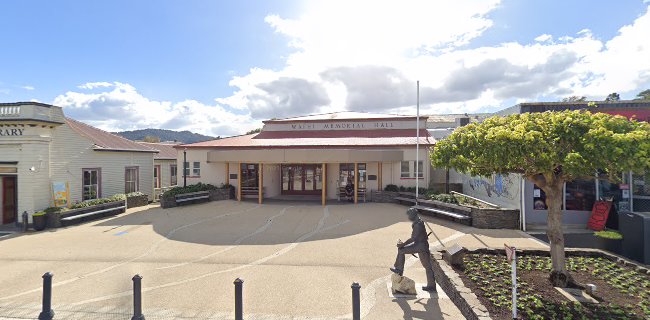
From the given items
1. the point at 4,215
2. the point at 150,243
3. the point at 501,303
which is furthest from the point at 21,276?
the point at 501,303

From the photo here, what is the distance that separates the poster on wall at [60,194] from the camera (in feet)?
46.8

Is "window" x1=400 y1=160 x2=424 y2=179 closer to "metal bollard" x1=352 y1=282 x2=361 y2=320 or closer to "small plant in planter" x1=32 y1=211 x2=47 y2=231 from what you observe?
"metal bollard" x1=352 y1=282 x2=361 y2=320

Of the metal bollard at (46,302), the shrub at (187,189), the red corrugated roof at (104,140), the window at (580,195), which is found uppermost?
the red corrugated roof at (104,140)

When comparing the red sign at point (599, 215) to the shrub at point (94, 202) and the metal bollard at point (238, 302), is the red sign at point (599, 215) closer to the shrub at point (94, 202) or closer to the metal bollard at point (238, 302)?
the metal bollard at point (238, 302)

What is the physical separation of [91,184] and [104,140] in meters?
3.33

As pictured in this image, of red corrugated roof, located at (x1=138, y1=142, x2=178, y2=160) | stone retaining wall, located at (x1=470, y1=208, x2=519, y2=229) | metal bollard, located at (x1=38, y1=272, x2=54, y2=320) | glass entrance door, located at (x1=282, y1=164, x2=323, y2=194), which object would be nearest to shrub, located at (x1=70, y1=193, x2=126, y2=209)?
red corrugated roof, located at (x1=138, y1=142, x2=178, y2=160)

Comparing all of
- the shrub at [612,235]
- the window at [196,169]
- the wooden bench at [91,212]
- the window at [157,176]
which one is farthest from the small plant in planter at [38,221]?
the shrub at [612,235]

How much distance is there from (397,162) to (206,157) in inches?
502

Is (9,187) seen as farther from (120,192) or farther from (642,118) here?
(642,118)

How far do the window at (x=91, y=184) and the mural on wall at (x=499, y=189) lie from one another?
64.9 ft

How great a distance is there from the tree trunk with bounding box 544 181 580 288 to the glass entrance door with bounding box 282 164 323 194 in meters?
16.4

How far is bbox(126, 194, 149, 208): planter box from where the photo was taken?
59.9 ft

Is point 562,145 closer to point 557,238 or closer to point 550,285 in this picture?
point 557,238

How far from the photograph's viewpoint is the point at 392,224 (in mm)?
12789
